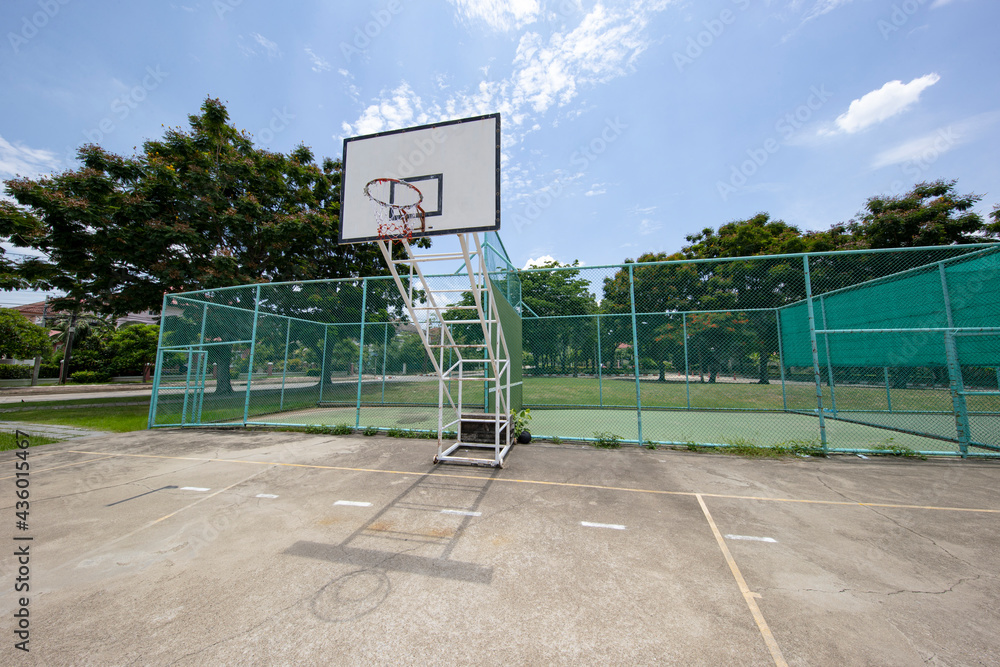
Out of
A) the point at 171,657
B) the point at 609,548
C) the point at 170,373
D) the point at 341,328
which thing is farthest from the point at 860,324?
the point at 170,373

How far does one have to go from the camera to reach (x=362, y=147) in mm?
5117

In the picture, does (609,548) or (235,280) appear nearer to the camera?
(609,548)

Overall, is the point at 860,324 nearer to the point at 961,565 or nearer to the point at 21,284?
the point at 961,565

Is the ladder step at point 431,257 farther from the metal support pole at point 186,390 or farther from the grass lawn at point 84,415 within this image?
the grass lawn at point 84,415

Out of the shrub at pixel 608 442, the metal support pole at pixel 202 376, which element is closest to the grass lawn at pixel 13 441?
the metal support pole at pixel 202 376

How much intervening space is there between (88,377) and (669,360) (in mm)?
38244

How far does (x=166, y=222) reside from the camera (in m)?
13.5

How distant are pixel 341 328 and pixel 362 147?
9352 mm

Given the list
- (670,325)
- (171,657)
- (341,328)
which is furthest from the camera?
(341,328)

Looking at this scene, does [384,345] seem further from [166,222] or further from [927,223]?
[927,223]

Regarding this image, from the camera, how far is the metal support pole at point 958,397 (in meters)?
5.84

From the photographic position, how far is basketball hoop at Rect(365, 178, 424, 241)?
4.48m

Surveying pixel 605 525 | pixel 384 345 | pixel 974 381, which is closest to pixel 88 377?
pixel 384 345

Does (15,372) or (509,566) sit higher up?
(15,372)
